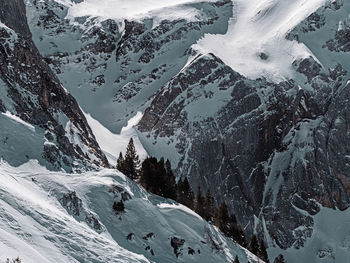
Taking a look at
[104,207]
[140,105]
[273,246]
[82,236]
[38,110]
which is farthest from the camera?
[140,105]

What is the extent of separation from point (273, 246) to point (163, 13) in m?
69.3

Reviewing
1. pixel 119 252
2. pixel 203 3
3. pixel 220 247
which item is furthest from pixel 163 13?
pixel 119 252

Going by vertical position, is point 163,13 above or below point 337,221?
above

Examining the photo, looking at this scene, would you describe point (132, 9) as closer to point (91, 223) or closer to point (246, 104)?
point (246, 104)

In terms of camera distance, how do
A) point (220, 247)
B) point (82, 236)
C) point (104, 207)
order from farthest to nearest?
point (220, 247)
point (104, 207)
point (82, 236)

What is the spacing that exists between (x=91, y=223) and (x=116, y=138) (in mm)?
63347

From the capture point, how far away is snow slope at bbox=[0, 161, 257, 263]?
38906 mm

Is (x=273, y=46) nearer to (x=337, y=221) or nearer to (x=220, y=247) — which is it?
(x=337, y=221)

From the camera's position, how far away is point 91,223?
48500 mm

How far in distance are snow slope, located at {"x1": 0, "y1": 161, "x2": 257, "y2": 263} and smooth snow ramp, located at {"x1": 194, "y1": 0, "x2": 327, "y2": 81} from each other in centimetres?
6802

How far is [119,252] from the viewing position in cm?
4534

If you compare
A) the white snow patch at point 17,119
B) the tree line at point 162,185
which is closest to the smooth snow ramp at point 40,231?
the white snow patch at point 17,119

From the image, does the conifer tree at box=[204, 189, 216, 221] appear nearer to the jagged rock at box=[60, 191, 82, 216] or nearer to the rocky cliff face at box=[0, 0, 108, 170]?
the rocky cliff face at box=[0, 0, 108, 170]

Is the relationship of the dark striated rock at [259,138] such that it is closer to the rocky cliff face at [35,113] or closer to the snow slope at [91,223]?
the rocky cliff face at [35,113]
